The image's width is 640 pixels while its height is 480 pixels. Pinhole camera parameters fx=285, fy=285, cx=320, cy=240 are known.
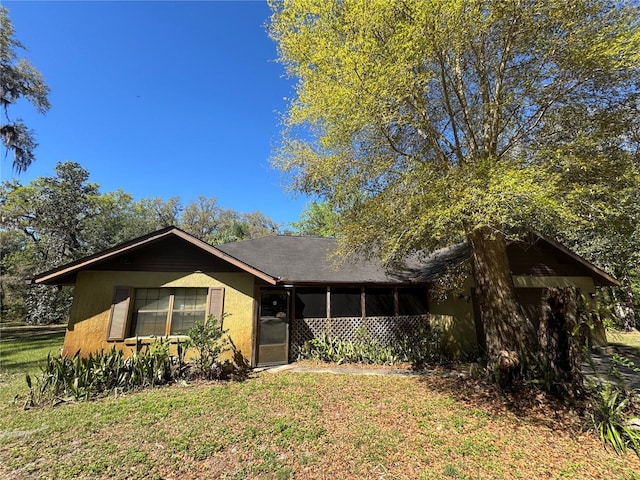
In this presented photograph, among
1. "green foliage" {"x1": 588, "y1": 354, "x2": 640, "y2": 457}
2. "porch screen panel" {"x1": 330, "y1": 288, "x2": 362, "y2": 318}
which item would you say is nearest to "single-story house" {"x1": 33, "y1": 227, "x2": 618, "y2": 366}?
"porch screen panel" {"x1": 330, "y1": 288, "x2": 362, "y2": 318}

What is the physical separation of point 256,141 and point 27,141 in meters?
12.2

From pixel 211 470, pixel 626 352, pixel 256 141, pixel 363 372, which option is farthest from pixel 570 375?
pixel 256 141

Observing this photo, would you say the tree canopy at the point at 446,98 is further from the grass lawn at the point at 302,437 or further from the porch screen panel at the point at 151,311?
the porch screen panel at the point at 151,311

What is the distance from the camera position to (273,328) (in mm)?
10031

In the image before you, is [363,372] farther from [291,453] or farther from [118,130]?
[118,130]

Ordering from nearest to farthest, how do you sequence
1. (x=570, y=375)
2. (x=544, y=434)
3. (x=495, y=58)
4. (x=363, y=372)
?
(x=544, y=434) < (x=570, y=375) < (x=495, y=58) < (x=363, y=372)

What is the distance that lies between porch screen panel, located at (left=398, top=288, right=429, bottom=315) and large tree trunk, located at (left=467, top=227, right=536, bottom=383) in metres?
4.88

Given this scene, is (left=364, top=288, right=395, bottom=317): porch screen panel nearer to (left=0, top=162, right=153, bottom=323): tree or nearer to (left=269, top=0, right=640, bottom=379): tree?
(left=269, top=0, right=640, bottom=379): tree

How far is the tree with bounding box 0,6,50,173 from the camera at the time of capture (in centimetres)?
1336

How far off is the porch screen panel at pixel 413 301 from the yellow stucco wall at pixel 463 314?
0.53 m

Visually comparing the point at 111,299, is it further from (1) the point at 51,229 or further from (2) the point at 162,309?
(1) the point at 51,229

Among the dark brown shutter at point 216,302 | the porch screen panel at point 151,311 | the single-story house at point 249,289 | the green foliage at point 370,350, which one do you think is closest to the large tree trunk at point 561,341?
the green foliage at point 370,350

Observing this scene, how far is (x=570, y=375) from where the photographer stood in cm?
593

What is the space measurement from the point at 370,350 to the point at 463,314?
13.8 ft
